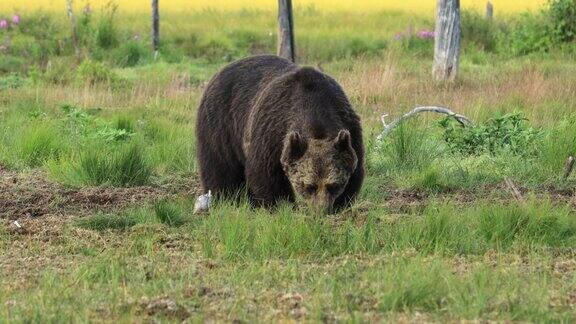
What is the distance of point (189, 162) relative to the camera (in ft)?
36.9

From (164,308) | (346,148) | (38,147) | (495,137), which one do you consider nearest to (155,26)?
(38,147)

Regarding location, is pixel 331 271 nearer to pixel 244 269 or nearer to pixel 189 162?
pixel 244 269

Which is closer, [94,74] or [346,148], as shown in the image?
[346,148]

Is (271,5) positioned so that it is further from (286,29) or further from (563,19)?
(286,29)

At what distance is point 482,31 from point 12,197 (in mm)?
17442

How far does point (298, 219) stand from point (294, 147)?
580 mm

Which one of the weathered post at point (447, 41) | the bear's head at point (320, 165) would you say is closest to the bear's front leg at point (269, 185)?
the bear's head at point (320, 165)

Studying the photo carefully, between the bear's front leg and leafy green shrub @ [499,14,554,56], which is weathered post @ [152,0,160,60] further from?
the bear's front leg

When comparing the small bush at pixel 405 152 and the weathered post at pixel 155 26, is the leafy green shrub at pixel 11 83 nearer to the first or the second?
the weathered post at pixel 155 26

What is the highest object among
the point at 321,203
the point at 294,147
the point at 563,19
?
the point at 294,147

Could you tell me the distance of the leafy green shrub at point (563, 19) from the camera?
2030 centimetres

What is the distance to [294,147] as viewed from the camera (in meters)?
7.63

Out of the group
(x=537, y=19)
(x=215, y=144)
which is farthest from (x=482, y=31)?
(x=215, y=144)

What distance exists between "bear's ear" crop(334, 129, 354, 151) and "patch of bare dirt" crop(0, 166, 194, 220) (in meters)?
2.35
